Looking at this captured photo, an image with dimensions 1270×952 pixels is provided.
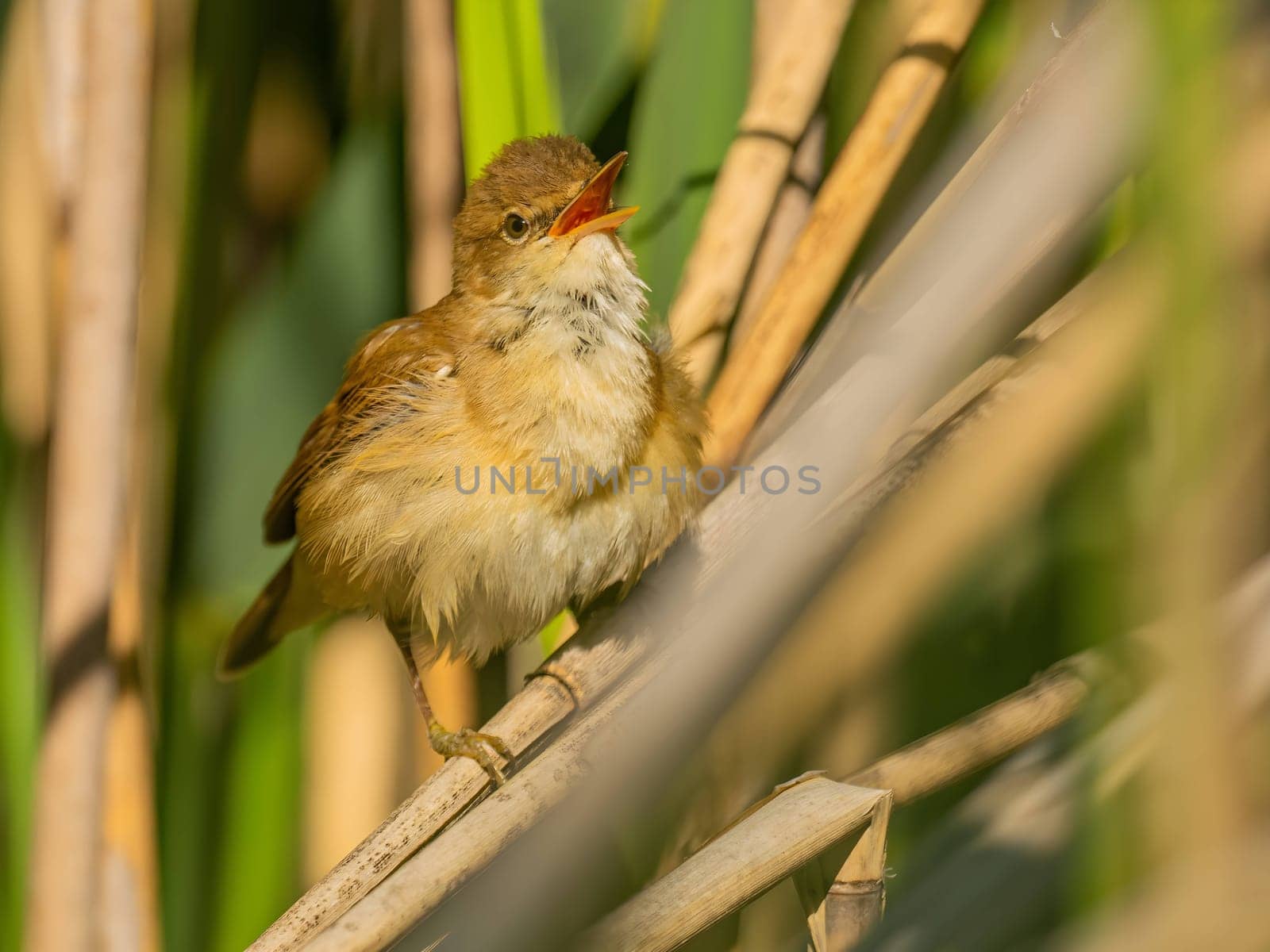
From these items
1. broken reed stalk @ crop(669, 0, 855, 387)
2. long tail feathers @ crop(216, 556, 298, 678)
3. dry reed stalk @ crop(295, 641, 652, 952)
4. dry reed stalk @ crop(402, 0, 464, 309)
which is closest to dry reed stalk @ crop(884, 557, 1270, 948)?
dry reed stalk @ crop(295, 641, 652, 952)

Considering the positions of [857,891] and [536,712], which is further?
[536,712]

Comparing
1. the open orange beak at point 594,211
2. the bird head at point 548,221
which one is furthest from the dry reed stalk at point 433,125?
the open orange beak at point 594,211

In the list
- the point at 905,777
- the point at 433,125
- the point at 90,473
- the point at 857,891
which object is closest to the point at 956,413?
the point at 905,777

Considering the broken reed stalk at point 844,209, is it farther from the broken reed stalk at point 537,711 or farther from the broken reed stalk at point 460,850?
the broken reed stalk at point 460,850

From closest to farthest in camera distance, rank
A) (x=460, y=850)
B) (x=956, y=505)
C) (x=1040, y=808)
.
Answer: (x=460, y=850), (x=1040, y=808), (x=956, y=505)

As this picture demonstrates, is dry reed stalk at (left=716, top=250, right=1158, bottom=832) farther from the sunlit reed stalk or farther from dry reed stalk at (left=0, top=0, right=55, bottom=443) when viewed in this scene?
dry reed stalk at (left=0, top=0, right=55, bottom=443)

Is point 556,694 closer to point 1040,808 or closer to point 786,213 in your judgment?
point 1040,808

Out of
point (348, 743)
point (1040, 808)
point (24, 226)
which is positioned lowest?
point (1040, 808)
